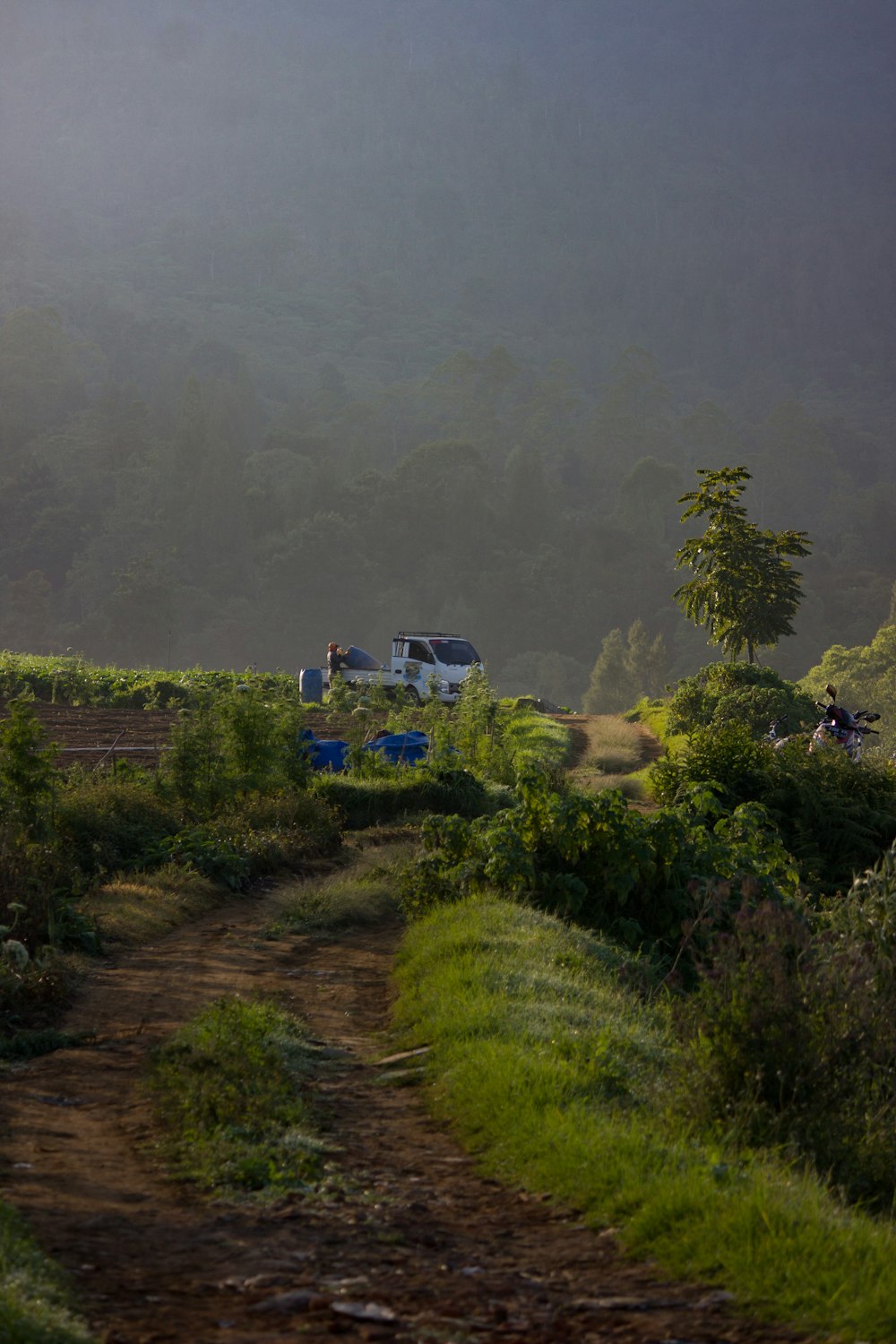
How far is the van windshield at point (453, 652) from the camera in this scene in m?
36.9

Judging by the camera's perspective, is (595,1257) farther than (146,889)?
No

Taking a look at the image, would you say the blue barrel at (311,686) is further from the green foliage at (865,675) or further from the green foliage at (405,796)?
the green foliage at (865,675)

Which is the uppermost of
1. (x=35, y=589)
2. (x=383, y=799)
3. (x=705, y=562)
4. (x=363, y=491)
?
(x=363, y=491)

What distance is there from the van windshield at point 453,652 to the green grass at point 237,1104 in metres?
29.8

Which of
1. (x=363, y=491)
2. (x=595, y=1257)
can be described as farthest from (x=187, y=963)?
(x=363, y=491)

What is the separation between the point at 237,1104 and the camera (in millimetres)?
5668

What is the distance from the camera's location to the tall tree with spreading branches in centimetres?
3116

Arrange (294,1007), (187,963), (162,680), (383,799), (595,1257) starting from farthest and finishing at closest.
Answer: (162,680) → (383,799) → (187,963) → (294,1007) → (595,1257)

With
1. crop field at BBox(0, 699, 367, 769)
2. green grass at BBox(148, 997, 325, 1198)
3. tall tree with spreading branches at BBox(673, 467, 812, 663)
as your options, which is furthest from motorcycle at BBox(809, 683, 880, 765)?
green grass at BBox(148, 997, 325, 1198)

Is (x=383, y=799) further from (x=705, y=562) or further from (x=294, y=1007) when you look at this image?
(x=705, y=562)

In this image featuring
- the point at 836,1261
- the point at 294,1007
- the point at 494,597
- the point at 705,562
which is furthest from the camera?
the point at 494,597

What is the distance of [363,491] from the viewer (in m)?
117

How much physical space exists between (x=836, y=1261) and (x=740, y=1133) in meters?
1.41

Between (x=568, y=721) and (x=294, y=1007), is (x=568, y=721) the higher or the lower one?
the higher one
